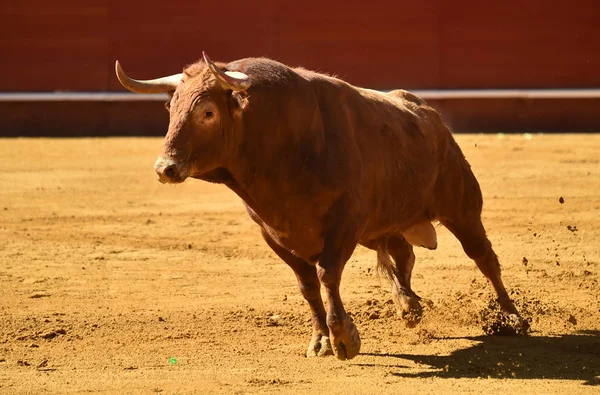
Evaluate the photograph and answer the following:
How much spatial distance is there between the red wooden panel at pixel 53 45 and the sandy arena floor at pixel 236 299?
3.75 metres

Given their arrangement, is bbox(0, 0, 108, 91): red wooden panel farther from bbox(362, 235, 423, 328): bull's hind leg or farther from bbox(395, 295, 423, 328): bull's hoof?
bbox(395, 295, 423, 328): bull's hoof

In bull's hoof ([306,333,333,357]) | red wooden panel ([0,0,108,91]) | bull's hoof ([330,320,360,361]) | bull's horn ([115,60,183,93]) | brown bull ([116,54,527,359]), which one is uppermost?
bull's horn ([115,60,183,93])

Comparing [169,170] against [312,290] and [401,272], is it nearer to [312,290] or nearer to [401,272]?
[312,290]

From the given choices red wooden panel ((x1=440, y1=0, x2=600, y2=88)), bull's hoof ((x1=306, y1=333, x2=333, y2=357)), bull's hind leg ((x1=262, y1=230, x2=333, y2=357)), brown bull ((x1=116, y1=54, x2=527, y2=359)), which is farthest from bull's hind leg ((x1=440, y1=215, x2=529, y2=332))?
red wooden panel ((x1=440, y1=0, x2=600, y2=88))

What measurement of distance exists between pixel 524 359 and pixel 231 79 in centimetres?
179

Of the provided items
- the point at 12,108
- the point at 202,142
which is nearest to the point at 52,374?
the point at 202,142

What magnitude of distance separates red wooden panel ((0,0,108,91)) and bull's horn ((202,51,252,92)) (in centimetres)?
965

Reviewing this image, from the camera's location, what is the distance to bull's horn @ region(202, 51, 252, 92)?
13.2ft

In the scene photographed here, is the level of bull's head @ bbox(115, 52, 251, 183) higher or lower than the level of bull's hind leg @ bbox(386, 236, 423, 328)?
higher

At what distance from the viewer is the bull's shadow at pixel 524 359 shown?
436cm

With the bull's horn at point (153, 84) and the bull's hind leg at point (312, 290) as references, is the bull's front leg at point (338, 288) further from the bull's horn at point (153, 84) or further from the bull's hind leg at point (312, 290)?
the bull's horn at point (153, 84)

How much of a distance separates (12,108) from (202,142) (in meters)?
9.35

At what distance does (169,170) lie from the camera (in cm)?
398

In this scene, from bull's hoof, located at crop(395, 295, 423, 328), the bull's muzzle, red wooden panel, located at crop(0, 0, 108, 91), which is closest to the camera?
the bull's muzzle
